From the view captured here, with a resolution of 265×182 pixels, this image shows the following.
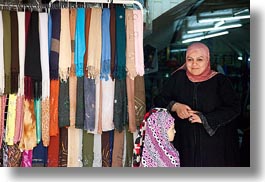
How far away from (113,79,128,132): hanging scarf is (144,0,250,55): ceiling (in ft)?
1.35

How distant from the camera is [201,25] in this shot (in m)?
3.88

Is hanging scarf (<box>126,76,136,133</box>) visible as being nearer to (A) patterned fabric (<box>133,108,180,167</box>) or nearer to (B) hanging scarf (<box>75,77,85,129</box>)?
(A) patterned fabric (<box>133,108,180,167</box>)

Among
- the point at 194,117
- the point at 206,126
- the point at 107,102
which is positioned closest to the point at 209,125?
the point at 206,126

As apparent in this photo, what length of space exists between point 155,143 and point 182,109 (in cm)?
44

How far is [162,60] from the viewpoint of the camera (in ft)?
12.7

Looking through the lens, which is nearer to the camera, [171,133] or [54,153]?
[171,133]

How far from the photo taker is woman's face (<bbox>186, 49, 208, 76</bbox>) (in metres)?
3.88

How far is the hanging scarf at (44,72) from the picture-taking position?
12.5 feet

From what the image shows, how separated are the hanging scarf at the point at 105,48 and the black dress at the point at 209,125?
0.48 metres

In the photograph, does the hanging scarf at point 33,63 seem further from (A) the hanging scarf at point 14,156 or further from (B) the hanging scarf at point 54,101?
(A) the hanging scarf at point 14,156

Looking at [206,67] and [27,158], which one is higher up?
[206,67]

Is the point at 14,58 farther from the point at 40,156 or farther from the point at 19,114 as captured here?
the point at 40,156

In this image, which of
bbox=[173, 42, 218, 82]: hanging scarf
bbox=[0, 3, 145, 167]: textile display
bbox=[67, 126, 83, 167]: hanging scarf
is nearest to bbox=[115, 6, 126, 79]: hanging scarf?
bbox=[0, 3, 145, 167]: textile display

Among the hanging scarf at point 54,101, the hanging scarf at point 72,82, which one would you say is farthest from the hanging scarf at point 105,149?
the hanging scarf at point 54,101
